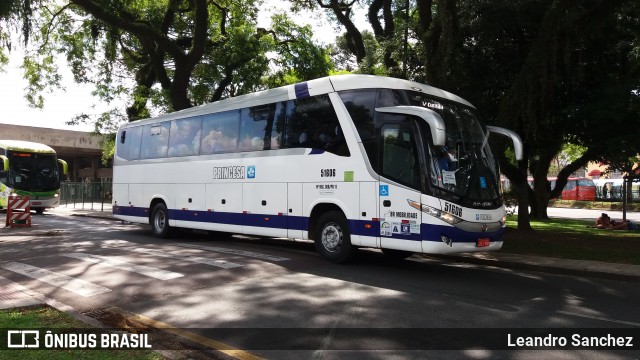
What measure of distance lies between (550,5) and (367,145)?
7.24 m

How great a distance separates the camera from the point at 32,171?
26875mm

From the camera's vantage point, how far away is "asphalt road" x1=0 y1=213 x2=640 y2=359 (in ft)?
16.7

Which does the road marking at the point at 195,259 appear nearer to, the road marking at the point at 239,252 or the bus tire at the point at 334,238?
the road marking at the point at 239,252

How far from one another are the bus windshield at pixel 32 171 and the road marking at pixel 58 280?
754 inches

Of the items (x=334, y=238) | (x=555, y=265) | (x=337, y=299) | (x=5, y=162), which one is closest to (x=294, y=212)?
(x=334, y=238)

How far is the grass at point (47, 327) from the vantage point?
428 cm

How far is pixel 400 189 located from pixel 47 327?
5.85 metres

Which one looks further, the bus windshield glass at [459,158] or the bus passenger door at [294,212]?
the bus passenger door at [294,212]

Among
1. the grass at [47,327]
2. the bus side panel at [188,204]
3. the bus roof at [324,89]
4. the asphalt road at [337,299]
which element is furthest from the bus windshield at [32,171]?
the grass at [47,327]

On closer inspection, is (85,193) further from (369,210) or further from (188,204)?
(369,210)

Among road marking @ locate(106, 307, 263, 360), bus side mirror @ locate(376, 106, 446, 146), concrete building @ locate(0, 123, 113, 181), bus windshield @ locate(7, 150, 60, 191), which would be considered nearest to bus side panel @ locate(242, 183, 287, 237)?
bus side mirror @ locate(376, 106, 446, 146)

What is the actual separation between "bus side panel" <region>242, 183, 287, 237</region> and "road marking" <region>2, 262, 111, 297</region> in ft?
14.4

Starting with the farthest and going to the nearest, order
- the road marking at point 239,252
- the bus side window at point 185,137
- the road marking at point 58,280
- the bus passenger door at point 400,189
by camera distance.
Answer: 1. the bus side window at point 185,137
2. the road marking at point 239,252
3. the bus passenger door at point 400,189
4. the road marking at point 58,280

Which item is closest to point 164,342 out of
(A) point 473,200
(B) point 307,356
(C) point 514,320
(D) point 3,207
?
(B) point 307,356
